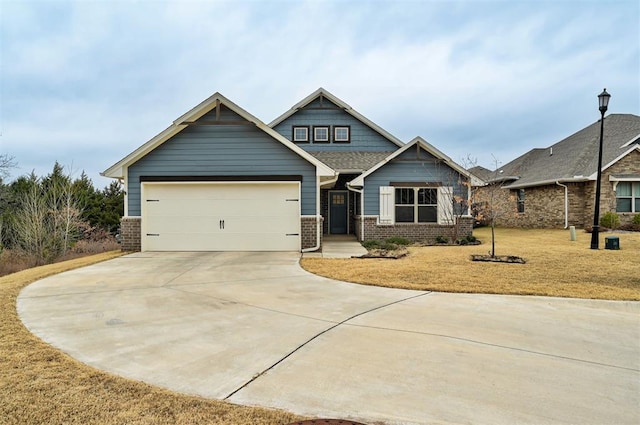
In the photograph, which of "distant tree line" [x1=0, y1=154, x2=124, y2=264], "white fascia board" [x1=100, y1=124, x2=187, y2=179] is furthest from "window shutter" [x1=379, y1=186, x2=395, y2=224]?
"distant tree line" [x1=0, y1=154, x2=124, y2=264]

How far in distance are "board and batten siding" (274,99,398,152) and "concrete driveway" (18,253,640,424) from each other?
13.8 meters

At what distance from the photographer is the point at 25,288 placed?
24.0 ft

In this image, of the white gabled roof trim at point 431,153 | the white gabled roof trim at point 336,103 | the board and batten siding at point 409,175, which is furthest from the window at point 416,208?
the white gabled roof trim at point 336,103

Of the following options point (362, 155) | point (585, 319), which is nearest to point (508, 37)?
point (362, 155)

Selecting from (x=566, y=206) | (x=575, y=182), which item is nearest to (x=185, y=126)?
(x=566, y=206)

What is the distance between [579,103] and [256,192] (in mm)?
24443

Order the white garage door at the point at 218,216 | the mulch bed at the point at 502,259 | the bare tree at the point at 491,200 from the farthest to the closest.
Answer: the white garage door at the point at 218,216, the bare tree at the point at 491,200, the mulch bed at the point at 502,259

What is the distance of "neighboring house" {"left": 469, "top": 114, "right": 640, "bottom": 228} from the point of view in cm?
1891

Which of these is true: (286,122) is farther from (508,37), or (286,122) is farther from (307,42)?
(508,37)

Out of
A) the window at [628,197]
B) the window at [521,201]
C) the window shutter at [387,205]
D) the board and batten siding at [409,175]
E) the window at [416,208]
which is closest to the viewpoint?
the board and batten siding at [409,175]

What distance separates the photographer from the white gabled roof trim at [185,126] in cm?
1244

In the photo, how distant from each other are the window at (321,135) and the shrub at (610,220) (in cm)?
1428

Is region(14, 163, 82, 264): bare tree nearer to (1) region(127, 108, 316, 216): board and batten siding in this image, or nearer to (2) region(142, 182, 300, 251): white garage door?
(1) region(127, 108, 316, 216): board and batten siding

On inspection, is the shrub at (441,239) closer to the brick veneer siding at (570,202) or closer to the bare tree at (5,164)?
the brick veneer siding at (570,202)
